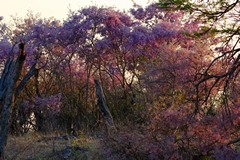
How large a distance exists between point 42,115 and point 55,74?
143 cm

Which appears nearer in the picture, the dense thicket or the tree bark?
the tree bark

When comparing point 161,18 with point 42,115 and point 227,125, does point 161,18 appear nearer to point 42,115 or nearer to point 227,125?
point 42,115

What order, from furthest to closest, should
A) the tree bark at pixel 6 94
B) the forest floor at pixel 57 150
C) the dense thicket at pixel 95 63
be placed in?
the dense thicket at pixel 95 63, the forest floor at pixel 57 150, the tree bark at pixel 6 94

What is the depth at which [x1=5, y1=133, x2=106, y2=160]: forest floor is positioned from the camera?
8.79 meters

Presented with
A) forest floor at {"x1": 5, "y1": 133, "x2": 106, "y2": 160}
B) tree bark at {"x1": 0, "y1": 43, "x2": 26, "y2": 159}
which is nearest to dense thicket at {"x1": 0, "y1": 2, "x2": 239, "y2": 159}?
forest floor at {"x1": 5, "y1": 133, "x2": 106, "y2": 160}

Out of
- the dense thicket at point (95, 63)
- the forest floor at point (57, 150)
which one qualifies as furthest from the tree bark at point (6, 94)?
the dense thicket at point (95, 63)

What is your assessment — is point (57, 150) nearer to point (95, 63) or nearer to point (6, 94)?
point (6, 94)

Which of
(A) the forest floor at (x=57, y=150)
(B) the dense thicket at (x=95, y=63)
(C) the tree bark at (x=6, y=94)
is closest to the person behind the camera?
(C) the tree bark at (x=6, y=94)

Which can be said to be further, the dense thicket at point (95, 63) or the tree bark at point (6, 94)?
the dense thicket at point (95, 63)

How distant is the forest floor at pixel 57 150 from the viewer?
8789 millimetres

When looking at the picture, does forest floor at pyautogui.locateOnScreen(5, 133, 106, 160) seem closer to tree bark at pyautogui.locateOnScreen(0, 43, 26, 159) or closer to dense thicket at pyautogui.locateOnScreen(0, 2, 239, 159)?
tree bark at pyautogui.locateOnScreen(0, 43, 26, 159)

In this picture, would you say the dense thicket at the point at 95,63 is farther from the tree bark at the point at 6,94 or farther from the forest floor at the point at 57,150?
the tree bark at the point at 6,94

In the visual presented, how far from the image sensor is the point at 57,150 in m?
9.23

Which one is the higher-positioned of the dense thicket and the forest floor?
the dense thicket
